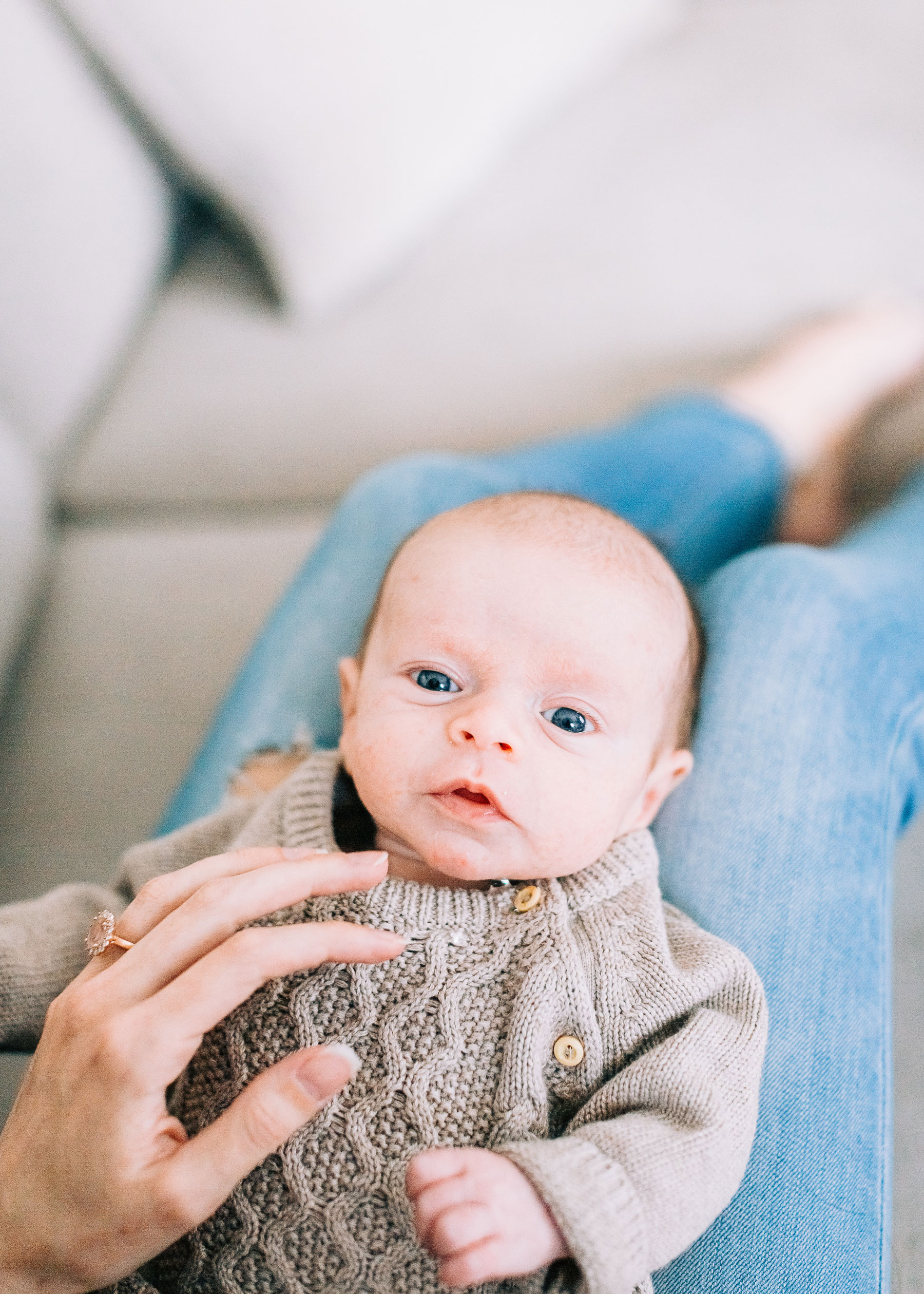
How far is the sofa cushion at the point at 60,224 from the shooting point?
46.4 inches

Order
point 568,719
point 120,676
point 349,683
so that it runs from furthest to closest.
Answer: point 120,676 < point 349,683 < point 568,719

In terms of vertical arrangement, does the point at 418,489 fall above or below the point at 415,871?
above

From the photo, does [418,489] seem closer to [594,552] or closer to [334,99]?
[594,552]

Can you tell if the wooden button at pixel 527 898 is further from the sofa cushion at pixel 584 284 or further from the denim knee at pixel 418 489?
the sofa cushion at pixel 584 284

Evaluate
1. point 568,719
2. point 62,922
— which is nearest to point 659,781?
point 568,719

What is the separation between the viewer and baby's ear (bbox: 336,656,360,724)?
0.86m

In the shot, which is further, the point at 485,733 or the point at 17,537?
the point at 17,537

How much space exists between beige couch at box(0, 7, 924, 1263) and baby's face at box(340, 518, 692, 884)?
0.52 m

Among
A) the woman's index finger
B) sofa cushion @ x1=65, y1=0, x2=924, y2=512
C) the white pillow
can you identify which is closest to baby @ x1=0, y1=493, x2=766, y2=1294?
the woman's index finger

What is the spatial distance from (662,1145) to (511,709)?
1.08ft

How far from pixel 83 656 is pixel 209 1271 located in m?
0.79

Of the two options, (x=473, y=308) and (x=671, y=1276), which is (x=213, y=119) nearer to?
(x=473, y=308)

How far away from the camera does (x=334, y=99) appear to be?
134 centimetres

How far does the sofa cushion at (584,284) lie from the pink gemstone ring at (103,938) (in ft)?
2.78
